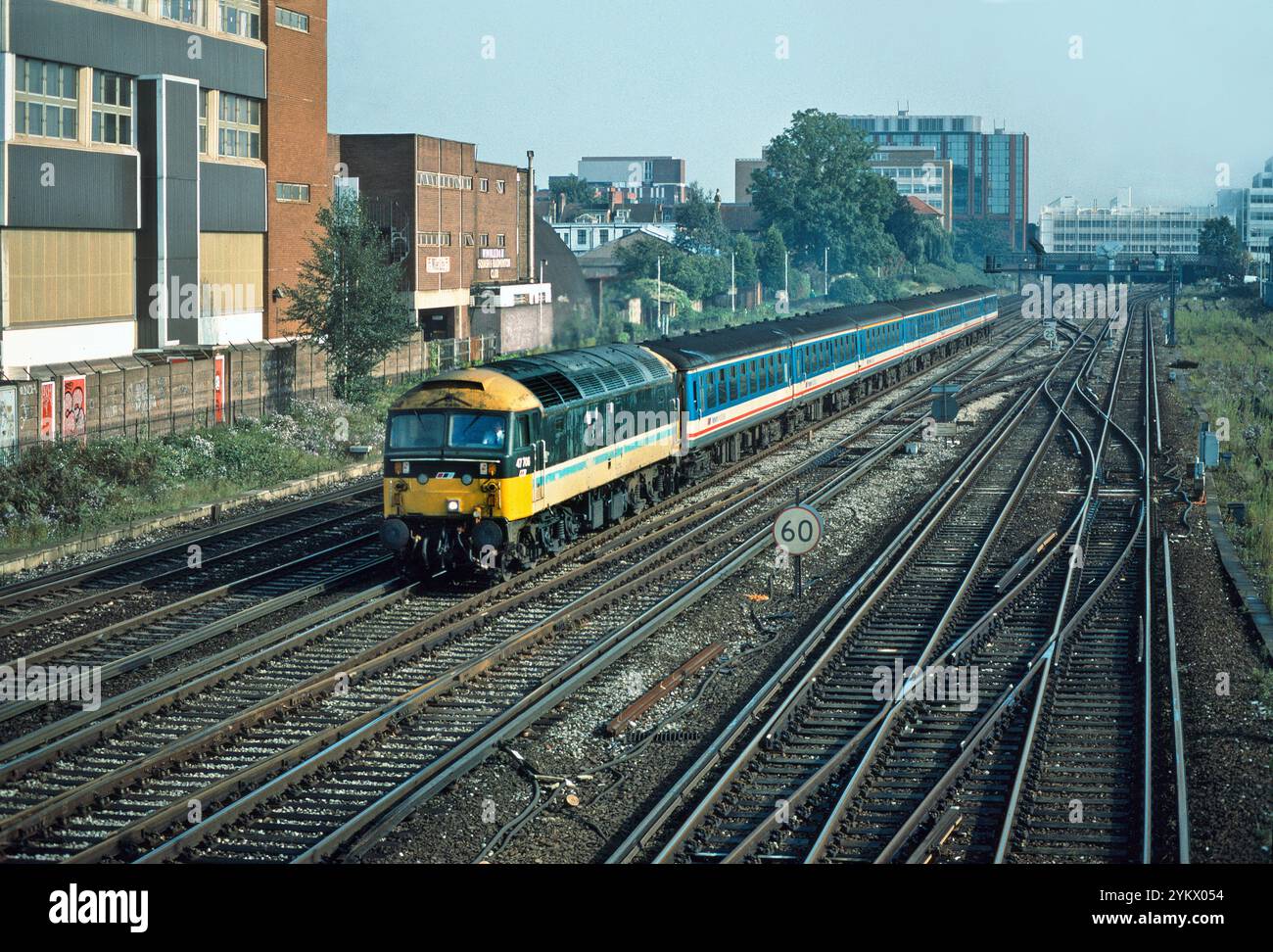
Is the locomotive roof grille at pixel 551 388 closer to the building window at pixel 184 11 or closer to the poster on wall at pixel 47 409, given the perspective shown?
the poster on wall at pixel 47 409

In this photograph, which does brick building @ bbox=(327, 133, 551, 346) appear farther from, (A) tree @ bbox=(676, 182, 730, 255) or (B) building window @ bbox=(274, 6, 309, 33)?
(A) tree @ bbox=(676, 182, 730, 255)

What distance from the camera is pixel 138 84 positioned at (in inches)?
1467

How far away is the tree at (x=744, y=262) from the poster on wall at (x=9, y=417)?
74748 millimetres

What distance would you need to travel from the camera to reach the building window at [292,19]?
43.6 meters

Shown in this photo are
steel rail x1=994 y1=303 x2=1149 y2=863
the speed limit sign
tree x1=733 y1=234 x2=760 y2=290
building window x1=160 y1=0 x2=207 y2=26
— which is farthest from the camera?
tree x1=733 y1=234 x2=760 y2=290

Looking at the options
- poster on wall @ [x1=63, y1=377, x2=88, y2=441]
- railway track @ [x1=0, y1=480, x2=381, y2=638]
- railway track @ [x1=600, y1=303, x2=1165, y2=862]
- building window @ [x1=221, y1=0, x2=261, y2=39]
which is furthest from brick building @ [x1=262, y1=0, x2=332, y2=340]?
railway track @ [x1=600, y1=303, x2=1165, y2=862]

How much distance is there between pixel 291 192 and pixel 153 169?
7652mm

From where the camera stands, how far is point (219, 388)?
37.0 metres

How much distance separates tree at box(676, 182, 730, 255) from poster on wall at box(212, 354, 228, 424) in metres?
67.2

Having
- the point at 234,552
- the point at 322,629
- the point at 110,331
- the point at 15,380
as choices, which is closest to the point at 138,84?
the point at 110,331

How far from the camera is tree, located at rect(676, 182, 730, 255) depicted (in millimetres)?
103938
